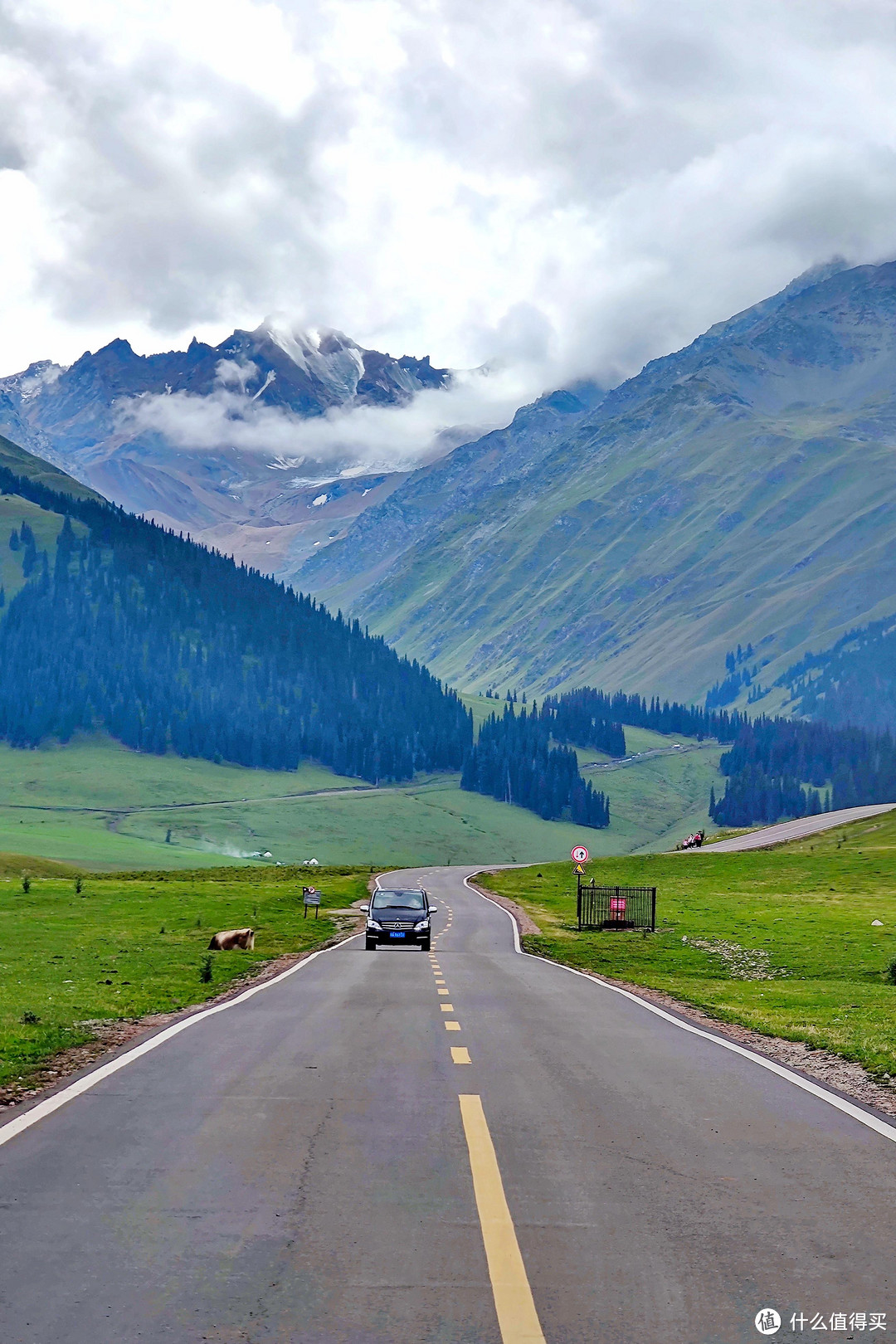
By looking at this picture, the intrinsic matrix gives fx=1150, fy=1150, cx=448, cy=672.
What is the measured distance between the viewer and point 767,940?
1709 inches

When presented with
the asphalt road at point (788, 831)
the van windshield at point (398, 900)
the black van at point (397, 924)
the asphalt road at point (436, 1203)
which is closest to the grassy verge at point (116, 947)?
the black van at point (397, 924)

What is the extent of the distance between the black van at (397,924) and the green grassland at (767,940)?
4329mm

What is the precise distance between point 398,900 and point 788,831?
95850 millimetres

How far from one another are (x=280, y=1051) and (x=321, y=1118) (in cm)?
477

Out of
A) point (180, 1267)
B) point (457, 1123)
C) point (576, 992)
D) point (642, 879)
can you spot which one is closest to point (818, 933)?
point (576, 992)

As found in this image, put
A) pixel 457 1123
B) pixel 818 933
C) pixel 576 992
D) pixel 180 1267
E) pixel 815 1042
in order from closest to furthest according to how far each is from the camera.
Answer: pixel 180 1267 < pixel 457 1123 < pixel 815 1042 < pixel 576 992 < pixel 818 933

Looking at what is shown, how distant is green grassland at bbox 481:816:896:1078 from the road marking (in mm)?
8230

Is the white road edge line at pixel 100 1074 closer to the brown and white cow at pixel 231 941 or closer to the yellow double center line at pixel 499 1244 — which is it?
the yellow double center line at pixel 499 1244

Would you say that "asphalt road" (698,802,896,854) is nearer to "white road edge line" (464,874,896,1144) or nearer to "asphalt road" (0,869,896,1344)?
"white road edge line" (464,874,896,1144)

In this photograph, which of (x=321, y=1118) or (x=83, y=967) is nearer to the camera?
(x=321, y=1118)

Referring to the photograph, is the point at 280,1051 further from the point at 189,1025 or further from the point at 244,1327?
the point at 244,1327

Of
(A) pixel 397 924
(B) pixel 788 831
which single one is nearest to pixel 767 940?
(A) pixel 397 924

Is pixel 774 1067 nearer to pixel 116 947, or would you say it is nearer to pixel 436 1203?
pixel 436 1203

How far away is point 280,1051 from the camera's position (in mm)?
17219
